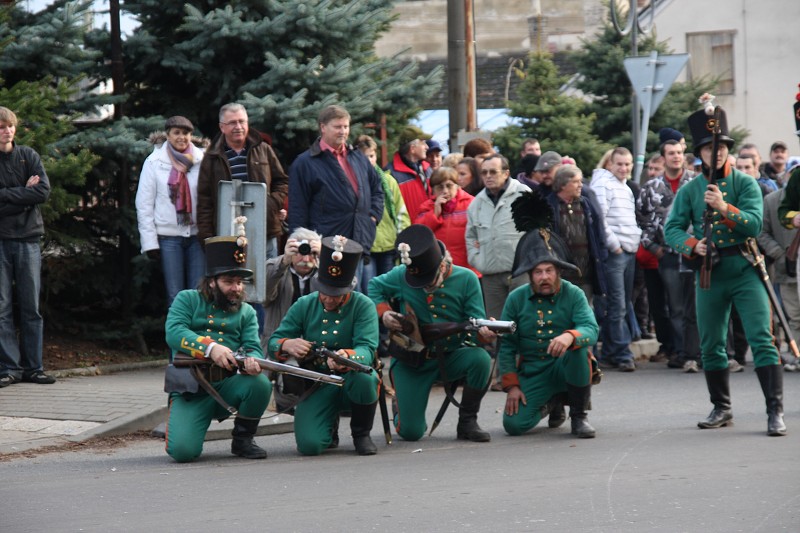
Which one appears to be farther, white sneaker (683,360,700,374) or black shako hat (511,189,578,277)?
white sneaker (683,360,700,374)

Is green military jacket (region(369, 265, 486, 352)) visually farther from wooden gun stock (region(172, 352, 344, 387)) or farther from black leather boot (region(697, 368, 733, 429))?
black leather boot (region(697, 368, 733, 429))

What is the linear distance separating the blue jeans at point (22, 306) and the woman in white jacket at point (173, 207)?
1.00 m

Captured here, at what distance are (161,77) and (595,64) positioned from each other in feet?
47.3

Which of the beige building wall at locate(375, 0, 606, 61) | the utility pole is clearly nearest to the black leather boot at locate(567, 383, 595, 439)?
the utility pole

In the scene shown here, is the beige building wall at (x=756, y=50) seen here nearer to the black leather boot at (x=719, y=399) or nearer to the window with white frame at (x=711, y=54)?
the window with white frame at (x=711, y=54)

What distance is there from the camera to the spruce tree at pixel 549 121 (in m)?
24.3

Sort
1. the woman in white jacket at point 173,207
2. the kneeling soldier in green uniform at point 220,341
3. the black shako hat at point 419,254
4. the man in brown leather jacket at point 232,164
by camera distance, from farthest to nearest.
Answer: the woman in white jacket at point 173,207
the man in brown leather jacket at point 232,164
the black shako hat at point 419,254
the kneeling soldier in green uniform at point 220,341

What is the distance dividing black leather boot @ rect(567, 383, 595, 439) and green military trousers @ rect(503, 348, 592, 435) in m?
0.04

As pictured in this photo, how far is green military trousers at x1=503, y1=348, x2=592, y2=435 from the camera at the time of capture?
978 centimetres

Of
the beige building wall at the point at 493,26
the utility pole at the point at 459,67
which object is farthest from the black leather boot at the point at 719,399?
the beige building wall at the point at 493,26

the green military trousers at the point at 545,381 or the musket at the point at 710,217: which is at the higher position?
the musket at the point at 710,217

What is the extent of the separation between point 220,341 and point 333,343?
0.78 metres

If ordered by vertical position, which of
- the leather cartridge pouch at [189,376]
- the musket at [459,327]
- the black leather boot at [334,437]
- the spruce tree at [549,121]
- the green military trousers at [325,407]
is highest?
the spruce tree at [549,121]

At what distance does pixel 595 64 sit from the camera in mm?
27219
